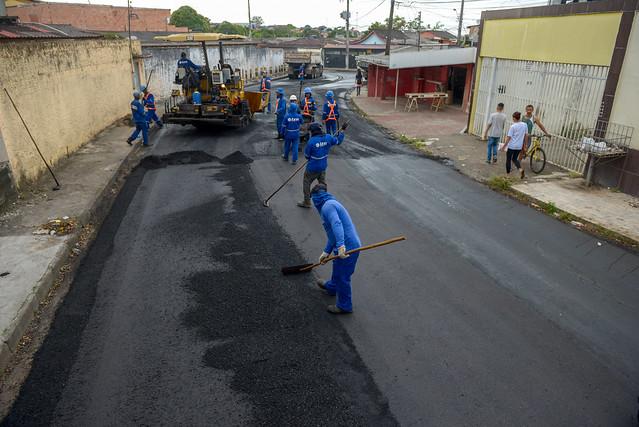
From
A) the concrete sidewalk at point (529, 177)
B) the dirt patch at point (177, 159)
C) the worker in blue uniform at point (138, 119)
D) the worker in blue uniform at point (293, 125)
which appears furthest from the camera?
the worker in blue uniform at point (138, 119)

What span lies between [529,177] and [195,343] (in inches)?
350

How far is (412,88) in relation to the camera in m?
25.9

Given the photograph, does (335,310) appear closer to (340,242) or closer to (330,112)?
(340,242)

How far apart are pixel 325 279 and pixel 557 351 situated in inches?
111

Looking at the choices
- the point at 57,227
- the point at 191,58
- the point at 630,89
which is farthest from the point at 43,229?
the point at 191,58

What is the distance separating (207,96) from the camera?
15.8 metres

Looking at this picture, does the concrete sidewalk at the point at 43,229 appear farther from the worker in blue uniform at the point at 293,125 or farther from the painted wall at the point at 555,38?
the painted wall at the point at 555,38

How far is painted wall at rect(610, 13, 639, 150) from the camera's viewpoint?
9383mm

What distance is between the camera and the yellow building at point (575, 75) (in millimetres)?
9586

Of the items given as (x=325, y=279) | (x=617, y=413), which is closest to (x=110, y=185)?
(x=325, y=279)

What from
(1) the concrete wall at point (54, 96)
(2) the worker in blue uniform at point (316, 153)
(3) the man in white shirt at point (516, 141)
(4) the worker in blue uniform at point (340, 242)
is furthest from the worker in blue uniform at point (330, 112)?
(4) the worker in blue uniform at point (340, 242)

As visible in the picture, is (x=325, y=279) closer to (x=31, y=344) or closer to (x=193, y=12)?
(x=31, y=344)

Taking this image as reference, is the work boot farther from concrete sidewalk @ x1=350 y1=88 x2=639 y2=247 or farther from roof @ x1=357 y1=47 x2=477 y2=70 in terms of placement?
roof @ x1=357 y1=47 x2=477 y2=70

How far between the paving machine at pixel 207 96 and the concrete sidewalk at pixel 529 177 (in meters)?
5.62
